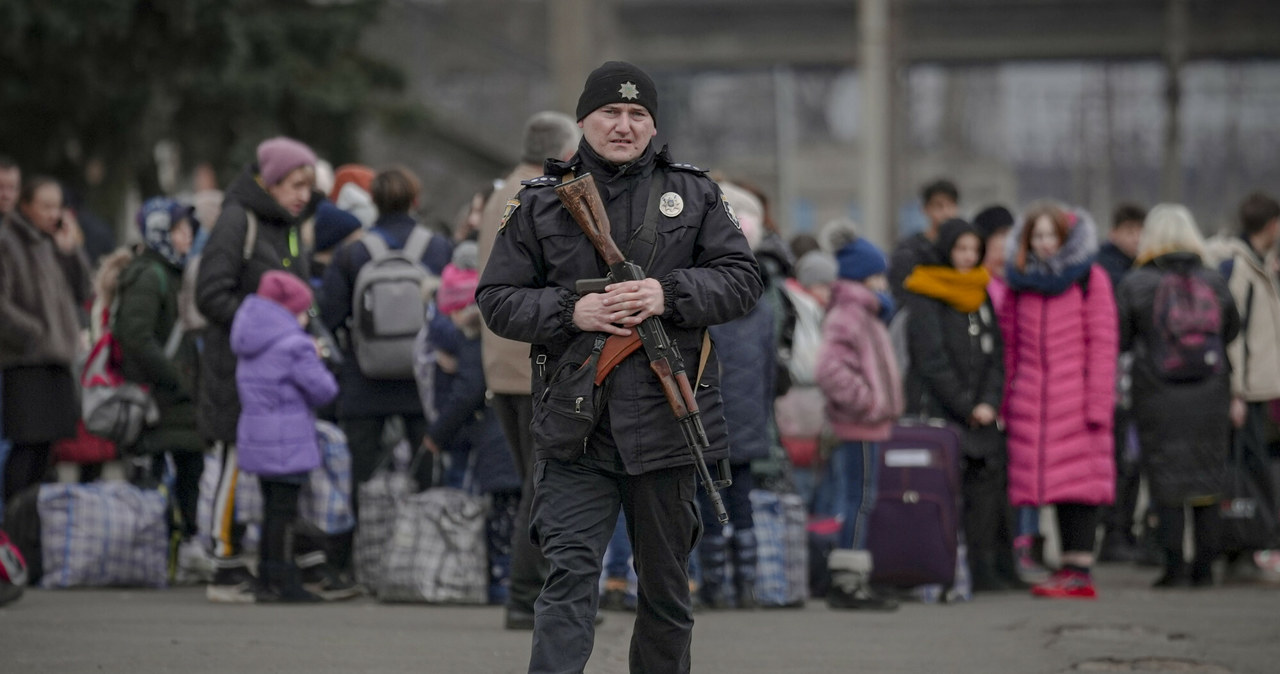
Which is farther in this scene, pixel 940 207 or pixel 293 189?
pixel 940 207

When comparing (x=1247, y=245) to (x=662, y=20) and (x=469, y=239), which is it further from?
(x=662, y=20)

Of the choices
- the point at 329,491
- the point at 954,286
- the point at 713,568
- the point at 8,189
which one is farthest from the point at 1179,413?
the point at 8,189

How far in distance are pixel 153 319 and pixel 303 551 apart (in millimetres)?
1363

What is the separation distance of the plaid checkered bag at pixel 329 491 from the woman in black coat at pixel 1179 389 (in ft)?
13.8

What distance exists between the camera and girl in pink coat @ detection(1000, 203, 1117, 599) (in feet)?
32.5

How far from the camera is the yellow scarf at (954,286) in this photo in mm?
9898

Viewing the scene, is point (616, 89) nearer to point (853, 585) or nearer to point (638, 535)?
point (638, 535)

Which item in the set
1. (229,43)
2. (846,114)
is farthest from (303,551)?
(846,114)

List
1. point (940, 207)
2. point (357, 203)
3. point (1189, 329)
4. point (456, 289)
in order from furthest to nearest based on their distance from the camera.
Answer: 1. point (940, 207)
2. point (357, 203)
3. point (1189, 329)
4. point (456, 289)

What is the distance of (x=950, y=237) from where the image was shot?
996 centimetres

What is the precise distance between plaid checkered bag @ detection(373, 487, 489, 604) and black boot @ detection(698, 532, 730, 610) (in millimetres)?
1032

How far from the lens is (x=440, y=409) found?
361 inches

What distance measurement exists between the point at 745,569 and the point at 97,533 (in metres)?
3.14

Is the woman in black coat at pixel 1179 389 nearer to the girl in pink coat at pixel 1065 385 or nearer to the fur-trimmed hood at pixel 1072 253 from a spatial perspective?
the girl in pink coat at pixel 1065 385
